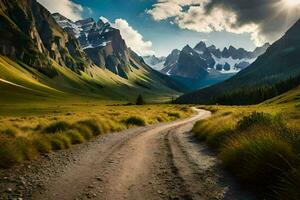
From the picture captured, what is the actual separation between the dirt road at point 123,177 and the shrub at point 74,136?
3.94 m

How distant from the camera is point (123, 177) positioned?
1174 cm

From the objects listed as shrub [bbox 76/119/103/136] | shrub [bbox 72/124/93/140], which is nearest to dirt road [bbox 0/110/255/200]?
shrub [bbox 72/124/93/140]

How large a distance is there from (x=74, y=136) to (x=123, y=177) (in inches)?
428

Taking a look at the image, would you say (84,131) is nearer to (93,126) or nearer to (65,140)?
(93,126)

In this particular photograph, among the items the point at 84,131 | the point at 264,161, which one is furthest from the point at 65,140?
the point at 264,161

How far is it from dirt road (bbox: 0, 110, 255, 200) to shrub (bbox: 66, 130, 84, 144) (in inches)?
155

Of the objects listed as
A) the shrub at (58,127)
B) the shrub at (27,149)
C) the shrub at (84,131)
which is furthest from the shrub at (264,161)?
the shrub at (58,127)

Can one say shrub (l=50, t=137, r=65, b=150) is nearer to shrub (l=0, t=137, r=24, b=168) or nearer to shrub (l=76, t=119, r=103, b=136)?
shrub (l=0, t=137, r=24, b=168)

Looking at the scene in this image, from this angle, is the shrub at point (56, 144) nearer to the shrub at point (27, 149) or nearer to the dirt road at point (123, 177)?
the dirt road at point (123, 177)

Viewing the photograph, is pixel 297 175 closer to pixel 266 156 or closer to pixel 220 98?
pixel 266 156

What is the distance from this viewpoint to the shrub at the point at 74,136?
70.3 feet

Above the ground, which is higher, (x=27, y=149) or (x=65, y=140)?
(x=27, y=149)

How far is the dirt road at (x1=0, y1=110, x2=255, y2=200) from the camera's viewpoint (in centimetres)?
977

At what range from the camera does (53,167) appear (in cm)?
1352
